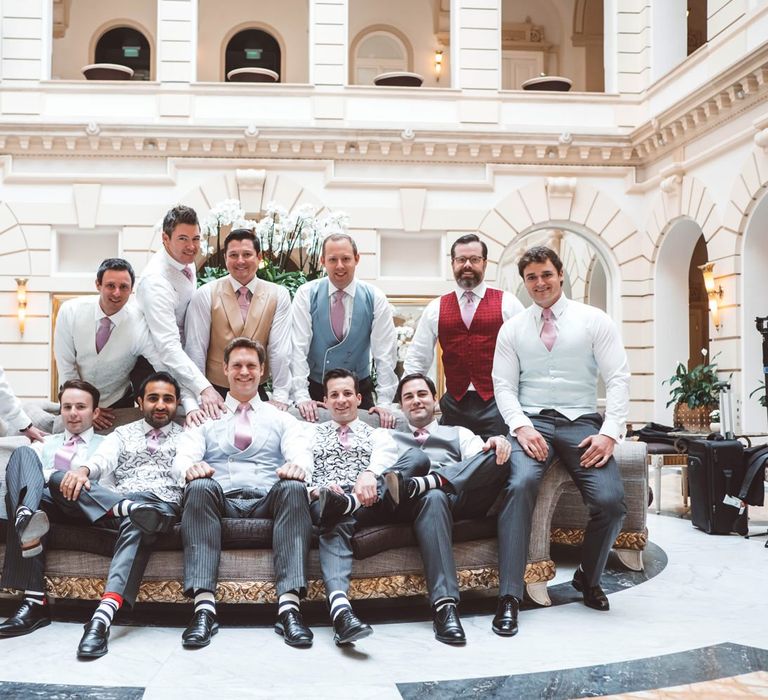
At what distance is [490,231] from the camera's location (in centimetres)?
1143

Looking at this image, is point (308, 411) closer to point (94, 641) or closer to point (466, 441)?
point (466, 441)

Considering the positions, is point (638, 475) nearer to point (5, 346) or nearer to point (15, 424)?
point (15, 424)

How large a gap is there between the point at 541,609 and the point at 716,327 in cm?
673

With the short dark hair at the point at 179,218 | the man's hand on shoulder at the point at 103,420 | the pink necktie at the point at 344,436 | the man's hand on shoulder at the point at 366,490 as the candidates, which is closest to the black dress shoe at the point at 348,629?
the man's hand on shoulder at the point at 366,490

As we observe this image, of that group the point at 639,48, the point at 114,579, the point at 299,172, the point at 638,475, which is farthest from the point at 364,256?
the point at 114,579

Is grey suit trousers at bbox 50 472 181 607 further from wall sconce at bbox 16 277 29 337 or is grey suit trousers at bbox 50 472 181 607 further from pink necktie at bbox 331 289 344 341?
wall sconce at bbox 16 277 29 337

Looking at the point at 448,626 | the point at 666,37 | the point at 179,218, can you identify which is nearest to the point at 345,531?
the point at 448,626

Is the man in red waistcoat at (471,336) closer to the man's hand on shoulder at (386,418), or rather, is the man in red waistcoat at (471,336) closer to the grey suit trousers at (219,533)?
the man's hand on shoulder at (386,418)

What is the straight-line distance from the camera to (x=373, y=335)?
475 centimetres

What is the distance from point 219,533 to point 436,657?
102 centimetres

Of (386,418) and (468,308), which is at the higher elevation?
(468,308)

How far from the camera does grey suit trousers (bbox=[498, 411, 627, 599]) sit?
11.8ft

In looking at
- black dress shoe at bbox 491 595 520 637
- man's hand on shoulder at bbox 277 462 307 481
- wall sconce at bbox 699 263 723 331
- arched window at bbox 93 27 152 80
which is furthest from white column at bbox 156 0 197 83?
black dress shoe at bbox 491 595 520 637

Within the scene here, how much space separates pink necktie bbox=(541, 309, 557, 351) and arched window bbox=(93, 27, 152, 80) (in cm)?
1214
